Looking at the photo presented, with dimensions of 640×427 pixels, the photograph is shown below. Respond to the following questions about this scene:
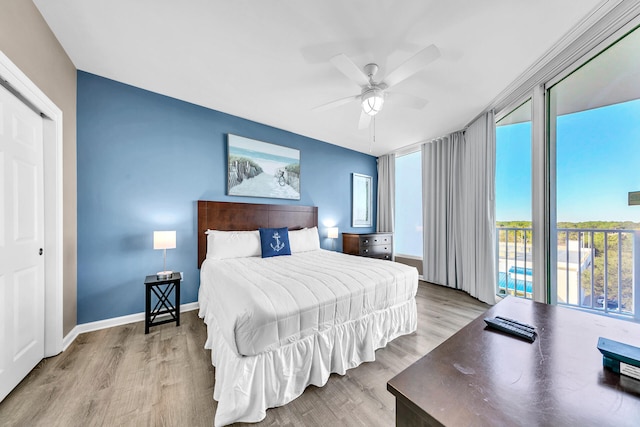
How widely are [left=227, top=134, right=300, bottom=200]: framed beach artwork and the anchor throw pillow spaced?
720 millimetres

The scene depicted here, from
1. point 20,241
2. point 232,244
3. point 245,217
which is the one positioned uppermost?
point 245,217

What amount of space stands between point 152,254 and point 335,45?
2971mm

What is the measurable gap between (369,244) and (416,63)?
3240 mm

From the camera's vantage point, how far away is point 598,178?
1894 mm

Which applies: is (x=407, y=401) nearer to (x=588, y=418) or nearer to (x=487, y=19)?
(x=588, y=418)

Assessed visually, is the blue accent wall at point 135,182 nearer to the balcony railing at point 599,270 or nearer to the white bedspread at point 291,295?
the white bedspread at point 291,295

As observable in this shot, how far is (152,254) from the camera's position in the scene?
9.05ft

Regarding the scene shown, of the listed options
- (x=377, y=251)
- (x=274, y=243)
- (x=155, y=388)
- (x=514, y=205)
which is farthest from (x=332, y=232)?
(x=155, y=388)

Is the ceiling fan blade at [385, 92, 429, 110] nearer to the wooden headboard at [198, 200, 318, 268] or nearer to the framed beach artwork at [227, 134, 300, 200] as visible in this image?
the framed beach artwork at [227, 134, 300, 200]

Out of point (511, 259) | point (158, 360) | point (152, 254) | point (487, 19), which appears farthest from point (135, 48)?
point (511, 259)

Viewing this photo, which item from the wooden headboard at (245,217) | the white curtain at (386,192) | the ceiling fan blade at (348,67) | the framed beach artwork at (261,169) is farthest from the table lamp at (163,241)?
the white curtain at (386,192)

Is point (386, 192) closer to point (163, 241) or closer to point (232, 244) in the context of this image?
point (232, 244)

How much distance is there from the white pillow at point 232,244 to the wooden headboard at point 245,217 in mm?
161

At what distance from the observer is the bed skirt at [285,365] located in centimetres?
133
